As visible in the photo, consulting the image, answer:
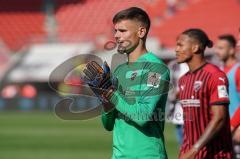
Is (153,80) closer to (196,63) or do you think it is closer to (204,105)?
(204,105)

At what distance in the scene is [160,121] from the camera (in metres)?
4.65

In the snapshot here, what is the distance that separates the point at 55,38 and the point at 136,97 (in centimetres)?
2658

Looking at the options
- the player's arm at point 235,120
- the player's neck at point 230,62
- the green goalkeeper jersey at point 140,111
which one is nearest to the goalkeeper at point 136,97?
the green goalkeeper jersey at point 140,111

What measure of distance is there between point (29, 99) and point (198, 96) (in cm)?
2174

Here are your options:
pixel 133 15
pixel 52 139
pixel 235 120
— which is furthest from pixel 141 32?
pixel 52 139

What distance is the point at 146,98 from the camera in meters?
4.46

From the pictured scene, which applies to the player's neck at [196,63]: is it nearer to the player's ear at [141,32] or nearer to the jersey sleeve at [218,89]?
the jersey sleeve at [218,89]

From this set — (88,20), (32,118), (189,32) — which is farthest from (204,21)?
(189,32)

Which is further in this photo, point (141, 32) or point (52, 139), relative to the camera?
point (52, 139)

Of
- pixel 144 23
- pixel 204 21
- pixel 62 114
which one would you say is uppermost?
pixel 204 21

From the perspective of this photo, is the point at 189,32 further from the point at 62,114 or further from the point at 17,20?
the point at 17,20

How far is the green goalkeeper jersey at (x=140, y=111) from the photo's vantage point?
443 centimetres

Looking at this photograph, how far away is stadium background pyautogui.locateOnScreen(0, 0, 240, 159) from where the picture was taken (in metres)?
22.3

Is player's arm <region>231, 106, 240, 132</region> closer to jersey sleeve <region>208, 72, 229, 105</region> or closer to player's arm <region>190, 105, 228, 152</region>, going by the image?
jersey sleeve <region>208, 72, 229, 105</region>
